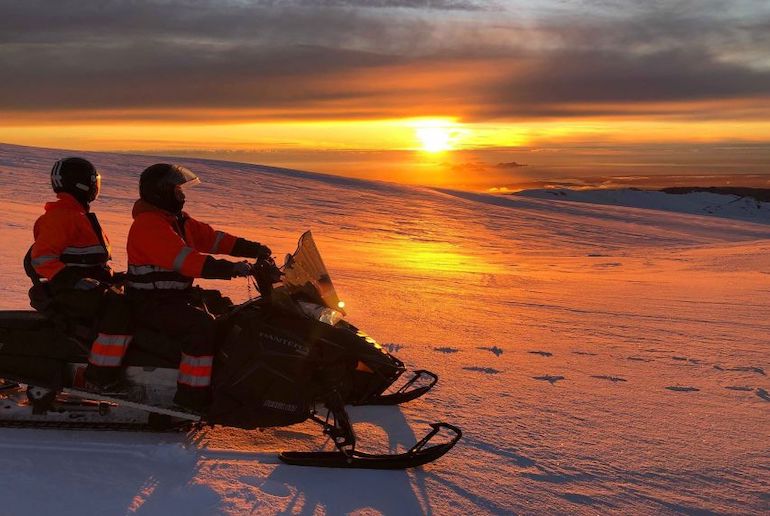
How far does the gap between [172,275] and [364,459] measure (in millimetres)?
1436

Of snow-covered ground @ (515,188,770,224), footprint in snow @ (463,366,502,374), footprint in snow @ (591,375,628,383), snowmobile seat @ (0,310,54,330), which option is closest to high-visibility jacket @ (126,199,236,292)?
Answer: snowmobile seat @ (0,310,54,330)

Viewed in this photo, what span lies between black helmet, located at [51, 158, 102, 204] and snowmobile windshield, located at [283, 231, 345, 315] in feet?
3.93

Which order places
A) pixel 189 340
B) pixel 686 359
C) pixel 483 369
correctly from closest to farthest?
pixel 189 340 → pixel 483 369 → pixel 686 359

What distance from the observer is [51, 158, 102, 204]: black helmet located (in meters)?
4.01

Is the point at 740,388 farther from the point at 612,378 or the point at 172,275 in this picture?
the point at 172,275

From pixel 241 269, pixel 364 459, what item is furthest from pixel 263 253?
pixel 364 459

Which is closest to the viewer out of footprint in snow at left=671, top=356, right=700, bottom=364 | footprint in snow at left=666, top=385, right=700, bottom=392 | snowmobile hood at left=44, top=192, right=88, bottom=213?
snowmobile hood at left=44, top=192, right=88, bottom=213

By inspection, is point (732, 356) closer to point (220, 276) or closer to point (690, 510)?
point (690, 510)

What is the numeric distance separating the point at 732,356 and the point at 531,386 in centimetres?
236

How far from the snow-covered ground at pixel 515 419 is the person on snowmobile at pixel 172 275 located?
1.44 ft

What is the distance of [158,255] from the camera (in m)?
3.66

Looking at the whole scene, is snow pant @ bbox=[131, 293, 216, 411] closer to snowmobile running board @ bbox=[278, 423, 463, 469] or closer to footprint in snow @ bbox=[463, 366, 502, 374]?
snowmobile running board @ bbox=[278, 423, 463, 469]

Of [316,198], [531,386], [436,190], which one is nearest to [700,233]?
[436,190]

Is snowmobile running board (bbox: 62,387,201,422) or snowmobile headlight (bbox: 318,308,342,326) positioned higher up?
snowmobile headlight (bbox: 318,308,342,326)
